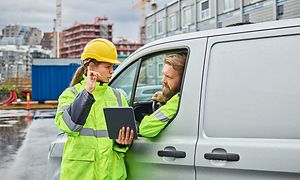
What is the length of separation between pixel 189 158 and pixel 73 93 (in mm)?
910

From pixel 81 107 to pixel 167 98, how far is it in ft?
2.24

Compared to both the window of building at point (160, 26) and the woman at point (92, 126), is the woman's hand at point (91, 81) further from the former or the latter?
the window of building at point (160, 26)

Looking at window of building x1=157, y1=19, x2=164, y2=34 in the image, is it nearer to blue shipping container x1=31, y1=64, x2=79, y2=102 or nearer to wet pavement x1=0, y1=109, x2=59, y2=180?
blue shipping container x1=31, y1=64, x2=79, y2=102

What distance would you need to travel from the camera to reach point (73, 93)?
113 inches

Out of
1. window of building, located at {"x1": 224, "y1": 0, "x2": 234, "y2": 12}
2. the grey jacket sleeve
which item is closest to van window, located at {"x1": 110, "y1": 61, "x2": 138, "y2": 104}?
the grey jacket sleeve

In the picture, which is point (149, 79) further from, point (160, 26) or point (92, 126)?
point (160, 26)

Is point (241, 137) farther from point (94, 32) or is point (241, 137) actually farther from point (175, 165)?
point (94, 32)

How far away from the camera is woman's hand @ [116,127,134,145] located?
2.71m

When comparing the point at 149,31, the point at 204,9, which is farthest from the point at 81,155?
the point at 149,31

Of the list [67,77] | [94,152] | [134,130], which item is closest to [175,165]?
[134,130]

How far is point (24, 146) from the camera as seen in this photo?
10523 mm

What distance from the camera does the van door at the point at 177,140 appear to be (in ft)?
8.62

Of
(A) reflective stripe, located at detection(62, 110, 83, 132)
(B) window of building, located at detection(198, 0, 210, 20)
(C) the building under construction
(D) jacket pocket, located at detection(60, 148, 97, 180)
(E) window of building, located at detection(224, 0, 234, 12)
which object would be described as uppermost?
(C) the building under construction

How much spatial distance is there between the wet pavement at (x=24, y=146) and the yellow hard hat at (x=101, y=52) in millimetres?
4794
